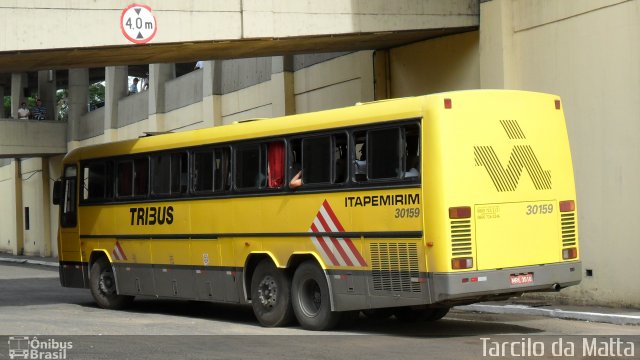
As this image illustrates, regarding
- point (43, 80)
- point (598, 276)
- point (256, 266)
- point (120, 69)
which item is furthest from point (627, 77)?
point (43, 80)

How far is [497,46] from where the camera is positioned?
19781mm

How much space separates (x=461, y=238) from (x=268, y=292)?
3.89 metres

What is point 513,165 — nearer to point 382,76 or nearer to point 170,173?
point 170,173

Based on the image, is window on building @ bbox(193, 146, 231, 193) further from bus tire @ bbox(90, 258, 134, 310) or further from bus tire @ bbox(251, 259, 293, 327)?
bus tire @ bbox(90, 258, 134, 310)

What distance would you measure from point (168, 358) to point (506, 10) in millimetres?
10862

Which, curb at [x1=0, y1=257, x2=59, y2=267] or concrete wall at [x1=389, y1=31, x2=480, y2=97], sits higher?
concrete wall at [x1=389, y1=31, x2=480, y2=97]

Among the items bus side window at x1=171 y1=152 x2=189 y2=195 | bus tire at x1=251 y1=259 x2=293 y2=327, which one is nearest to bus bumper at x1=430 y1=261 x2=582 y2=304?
bus tire at x1=251 y1=259 x2=293 y2=327

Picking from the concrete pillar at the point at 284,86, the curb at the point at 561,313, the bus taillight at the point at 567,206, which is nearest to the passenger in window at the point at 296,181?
the bus taillight at the point at 567,206

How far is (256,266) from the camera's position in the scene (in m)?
16.1

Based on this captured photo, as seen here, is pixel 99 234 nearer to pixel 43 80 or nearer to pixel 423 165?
pixel 423 165

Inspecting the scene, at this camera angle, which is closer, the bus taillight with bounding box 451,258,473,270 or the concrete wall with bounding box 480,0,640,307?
the bus taillight with bounding box 451,258,473,270

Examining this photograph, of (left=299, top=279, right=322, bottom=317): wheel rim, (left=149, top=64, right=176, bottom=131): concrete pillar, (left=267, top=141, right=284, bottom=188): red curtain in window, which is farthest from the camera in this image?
(left=149, top=64, right=176, bottom=131): concrete pillar

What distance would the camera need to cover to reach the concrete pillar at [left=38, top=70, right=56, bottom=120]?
4903cm

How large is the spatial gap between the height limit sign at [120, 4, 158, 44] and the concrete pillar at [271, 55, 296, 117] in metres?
9.88
